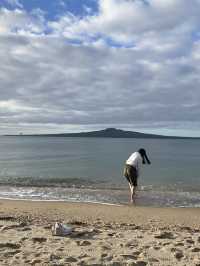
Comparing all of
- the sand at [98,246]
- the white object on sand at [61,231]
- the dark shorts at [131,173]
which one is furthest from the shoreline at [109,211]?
the white object on sand at [61,231]

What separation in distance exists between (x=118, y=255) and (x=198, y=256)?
1275 mm

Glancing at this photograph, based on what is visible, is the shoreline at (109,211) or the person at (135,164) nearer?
the shoreline at (109,211)

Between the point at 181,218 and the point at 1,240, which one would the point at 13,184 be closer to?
the point at 181,218

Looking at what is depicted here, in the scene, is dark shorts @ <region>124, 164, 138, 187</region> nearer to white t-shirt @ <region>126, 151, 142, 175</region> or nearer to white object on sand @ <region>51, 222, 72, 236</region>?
white t-shirt @ <region>126, 151, 142, 175</region>

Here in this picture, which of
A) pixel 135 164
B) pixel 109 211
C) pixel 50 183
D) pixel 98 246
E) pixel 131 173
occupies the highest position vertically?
pixel 135 164

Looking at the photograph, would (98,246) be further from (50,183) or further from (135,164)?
→ (50,183)

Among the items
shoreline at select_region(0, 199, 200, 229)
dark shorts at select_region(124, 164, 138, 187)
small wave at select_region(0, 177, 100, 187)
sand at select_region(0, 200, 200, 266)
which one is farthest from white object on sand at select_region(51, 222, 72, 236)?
small wave at select_region(0, 177, 100, 187)

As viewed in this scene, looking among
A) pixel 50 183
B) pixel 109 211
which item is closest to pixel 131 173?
pixel 109 211

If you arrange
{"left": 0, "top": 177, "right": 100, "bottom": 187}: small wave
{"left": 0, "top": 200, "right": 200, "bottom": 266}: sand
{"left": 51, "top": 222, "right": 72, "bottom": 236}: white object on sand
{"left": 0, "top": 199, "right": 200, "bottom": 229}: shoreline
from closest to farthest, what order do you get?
1. {"left": 0, "top": 200, "right": 200, "bottom": 266}: sand
2. {"left": 51, "top": 222, "right": 72, "bottom": 236}: white object on sand
3. {"left": 0, "top": 199, "right": 200, "bottom": 229}: shoreline
4. {"left": 0, "top": 177, "right": 100, "bottom": 187}: small wave

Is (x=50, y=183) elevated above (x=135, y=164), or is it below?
below

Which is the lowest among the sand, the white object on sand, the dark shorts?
the sand

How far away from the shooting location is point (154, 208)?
13258mm

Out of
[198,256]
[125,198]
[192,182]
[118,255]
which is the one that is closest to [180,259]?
[198,256]

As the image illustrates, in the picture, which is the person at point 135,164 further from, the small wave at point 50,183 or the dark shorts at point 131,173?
the small wave at point 50,183
